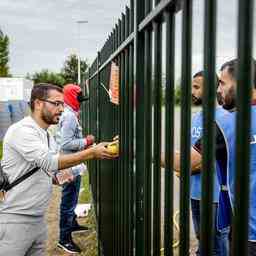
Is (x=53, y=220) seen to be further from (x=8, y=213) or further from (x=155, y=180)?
(x=155, y=180)

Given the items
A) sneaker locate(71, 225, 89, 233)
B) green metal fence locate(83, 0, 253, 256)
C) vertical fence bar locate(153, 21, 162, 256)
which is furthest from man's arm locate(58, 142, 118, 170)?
sneaker locate(71, 225, 89, 233)

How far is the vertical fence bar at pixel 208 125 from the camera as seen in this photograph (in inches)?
40.6

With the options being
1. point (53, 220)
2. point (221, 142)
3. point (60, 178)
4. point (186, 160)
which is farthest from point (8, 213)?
point (53, 220)

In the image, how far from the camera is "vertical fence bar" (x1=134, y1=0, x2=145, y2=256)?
2074 millimetres

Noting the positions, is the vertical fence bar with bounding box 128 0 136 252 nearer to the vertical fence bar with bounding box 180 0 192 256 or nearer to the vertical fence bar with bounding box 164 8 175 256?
the vertical fence bar with bounding box 164 8 175 256

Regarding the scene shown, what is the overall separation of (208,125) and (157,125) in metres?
0.63

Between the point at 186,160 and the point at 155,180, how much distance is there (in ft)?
1.56

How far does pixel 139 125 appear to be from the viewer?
2172mm

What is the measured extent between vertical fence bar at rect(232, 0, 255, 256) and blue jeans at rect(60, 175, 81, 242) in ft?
15.7

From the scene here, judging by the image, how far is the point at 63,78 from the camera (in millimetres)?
76000

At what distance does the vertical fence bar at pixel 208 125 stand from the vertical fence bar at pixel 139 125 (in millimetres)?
941

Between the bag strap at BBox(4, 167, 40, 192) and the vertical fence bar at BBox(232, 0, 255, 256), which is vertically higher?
the vertical fence bar at BBox(232, 0, 255, 256)

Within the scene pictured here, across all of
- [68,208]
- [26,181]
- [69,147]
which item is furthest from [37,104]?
[68,208]

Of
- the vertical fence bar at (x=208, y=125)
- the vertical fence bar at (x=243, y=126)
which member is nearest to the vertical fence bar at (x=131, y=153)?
the vertical fence bar at (x=208, y=125)
